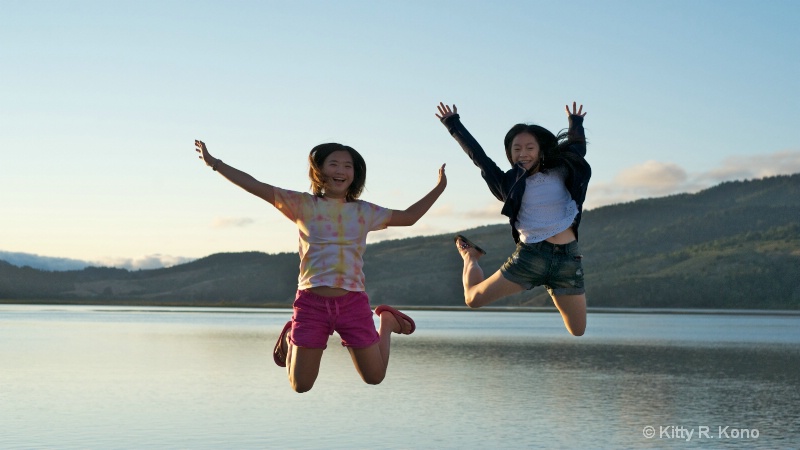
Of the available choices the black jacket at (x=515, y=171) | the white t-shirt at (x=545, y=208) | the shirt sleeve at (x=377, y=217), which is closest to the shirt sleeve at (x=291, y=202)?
the shirt sleeve at (x=377, y=217)

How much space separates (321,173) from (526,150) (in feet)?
8.36

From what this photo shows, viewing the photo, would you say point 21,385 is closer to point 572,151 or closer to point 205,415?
point 205,415

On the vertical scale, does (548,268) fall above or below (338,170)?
below

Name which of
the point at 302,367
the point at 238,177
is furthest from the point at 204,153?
the point at 302,367

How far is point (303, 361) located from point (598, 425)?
48.7m

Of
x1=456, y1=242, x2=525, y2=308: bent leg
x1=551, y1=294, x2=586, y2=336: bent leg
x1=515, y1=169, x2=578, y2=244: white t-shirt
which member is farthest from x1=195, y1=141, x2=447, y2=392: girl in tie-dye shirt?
Answer: x1=551, y1=294, x2=586, y2=336: bent leg

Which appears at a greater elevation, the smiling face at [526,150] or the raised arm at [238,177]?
the smiling face at [526,150]

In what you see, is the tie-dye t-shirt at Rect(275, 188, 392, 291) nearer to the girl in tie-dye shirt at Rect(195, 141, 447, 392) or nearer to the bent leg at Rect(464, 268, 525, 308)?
the girl in tie-dye shirt at Rect(195, 141, 447, 392)

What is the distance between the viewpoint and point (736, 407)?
6231 cm

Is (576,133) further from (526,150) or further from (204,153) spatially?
(204,153)

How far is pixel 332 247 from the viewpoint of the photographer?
1065 centimetres

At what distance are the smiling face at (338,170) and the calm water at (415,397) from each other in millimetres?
40310

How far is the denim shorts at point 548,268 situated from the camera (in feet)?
39.5

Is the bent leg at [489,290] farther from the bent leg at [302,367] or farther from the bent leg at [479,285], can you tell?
the bent leg at [302,367]
